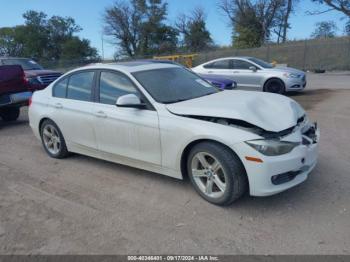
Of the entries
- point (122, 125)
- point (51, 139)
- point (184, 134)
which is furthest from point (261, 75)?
point (184, 134)

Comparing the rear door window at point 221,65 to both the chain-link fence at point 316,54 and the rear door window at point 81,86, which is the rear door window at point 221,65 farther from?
the chain-link fence at point 316,54

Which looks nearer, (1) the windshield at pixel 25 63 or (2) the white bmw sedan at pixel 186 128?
(2) the white bmw sedan at pixel 186 128

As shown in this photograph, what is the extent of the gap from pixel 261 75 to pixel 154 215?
941 cm

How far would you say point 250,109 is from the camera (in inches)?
152

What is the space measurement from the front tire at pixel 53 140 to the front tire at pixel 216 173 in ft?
8.65

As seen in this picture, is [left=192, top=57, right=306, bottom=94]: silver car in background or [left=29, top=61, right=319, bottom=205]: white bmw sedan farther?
[left=192, top=57, right=306, bottom=94]: silver car in background

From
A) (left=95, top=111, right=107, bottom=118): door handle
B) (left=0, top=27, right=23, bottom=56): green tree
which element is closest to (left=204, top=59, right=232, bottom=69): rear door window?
(left=95, top=111, right=107, bottom=118): door handle

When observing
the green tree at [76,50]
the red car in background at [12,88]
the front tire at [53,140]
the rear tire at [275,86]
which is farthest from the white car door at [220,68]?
the green tree at [76,50]

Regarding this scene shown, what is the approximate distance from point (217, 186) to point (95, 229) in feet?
4.59

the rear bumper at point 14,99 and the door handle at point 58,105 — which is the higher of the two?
the door handle at point 58,105

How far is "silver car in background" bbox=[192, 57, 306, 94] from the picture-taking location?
1184 cm

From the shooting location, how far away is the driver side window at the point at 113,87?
15.1 feet

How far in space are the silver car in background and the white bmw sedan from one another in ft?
24.2

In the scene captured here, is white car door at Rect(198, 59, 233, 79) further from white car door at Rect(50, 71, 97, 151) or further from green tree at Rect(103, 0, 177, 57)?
green tree at Rect(103, 0, 177, 57)
